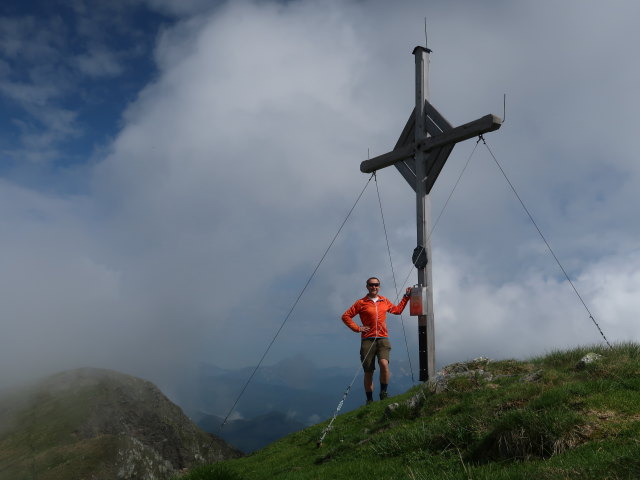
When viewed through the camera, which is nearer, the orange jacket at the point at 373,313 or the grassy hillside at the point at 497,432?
the grassy hillside at the point at 497,432

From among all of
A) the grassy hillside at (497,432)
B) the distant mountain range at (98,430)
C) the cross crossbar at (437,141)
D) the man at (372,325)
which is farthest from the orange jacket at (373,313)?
the distant mountain range at (98,430)

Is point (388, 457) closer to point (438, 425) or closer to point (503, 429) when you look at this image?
point (438, 425)

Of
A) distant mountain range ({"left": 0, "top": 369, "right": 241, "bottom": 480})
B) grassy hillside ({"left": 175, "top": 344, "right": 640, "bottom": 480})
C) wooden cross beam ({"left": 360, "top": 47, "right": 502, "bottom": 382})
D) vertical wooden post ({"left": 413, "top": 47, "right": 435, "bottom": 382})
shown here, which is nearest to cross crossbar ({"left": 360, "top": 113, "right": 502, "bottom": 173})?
wooden cross beam ({"left": 360, "top": 47, "right": 502, "bottom": 382})

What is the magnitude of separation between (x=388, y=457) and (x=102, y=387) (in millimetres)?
56000

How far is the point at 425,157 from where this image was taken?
14.5m

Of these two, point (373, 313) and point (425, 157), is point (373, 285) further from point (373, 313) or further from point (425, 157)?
point (425, 157)

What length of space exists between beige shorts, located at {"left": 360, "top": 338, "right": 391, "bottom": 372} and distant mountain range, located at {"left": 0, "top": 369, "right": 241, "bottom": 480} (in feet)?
75.9

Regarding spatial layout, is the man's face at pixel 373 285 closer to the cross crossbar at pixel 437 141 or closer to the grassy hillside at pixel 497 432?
the grassy hillside at pixel 497 432

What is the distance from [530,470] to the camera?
5.50 meters

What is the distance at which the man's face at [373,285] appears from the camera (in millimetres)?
14406

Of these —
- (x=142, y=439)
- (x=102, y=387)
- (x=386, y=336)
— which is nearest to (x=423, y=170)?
(x=386, y=336)

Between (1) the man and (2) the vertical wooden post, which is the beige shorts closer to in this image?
(1) the man

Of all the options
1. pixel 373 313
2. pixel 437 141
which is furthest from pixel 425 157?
pixel 373 313

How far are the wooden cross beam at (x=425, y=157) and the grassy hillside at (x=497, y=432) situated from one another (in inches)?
75.6
